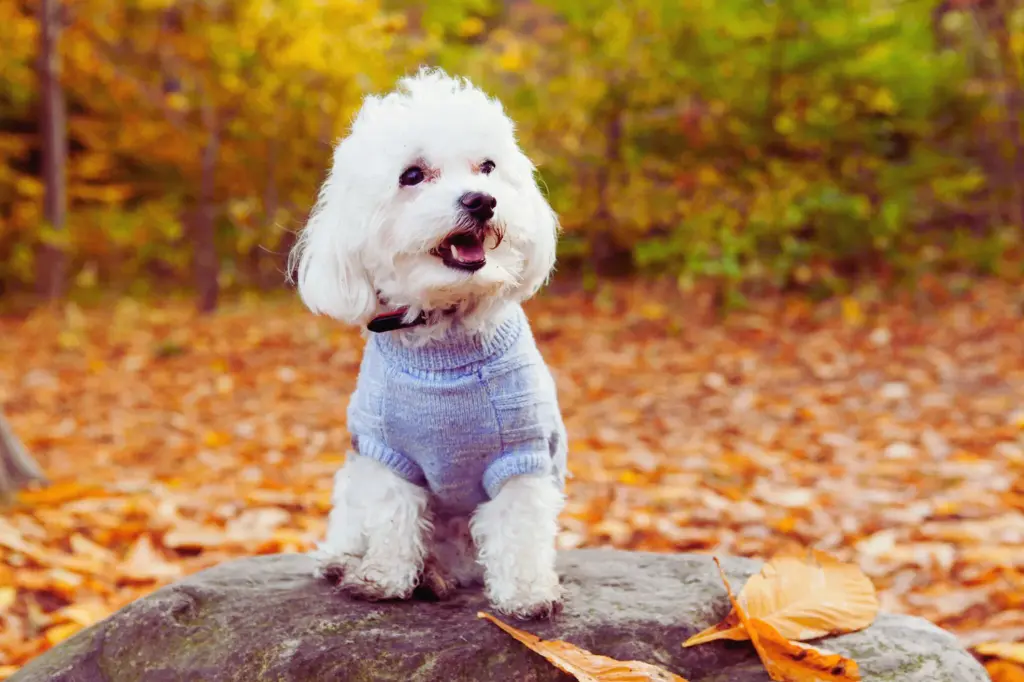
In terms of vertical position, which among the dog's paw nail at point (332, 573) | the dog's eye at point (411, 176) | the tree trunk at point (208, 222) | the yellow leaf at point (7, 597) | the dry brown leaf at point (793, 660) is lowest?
the yellow leaf at point (7, 597)

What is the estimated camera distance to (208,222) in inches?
358

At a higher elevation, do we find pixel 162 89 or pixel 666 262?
pixel 162 89

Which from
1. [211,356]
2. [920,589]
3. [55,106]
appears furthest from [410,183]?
[55,106]

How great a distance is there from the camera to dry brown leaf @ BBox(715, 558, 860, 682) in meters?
2.11

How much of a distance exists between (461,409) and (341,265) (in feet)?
1.45

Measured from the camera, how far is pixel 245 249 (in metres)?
10.1

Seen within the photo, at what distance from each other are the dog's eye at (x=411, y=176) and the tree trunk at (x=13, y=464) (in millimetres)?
2948

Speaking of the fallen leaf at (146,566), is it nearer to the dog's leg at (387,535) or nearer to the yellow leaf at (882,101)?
the dog's leg at (387,535)

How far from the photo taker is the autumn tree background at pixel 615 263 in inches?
172

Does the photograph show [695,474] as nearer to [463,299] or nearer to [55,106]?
[463,299]

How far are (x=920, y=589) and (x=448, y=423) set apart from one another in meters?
2.09

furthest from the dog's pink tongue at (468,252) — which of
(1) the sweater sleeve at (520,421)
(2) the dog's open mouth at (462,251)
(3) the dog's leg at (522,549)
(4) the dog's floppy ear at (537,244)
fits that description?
(3) the dog's leg at (522,549)

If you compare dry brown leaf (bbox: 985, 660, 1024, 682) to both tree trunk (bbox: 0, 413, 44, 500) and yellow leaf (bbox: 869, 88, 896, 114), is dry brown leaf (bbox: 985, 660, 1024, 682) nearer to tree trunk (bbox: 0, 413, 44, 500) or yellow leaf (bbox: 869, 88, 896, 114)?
tree trunk (bbox: 0, 413, 44, 500)

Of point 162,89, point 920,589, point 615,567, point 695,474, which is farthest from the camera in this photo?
point 162,89
